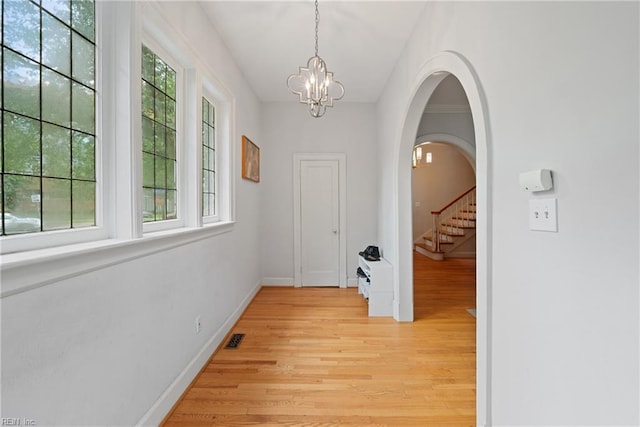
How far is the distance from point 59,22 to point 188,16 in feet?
3.49

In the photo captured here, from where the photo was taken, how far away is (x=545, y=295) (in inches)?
43.6

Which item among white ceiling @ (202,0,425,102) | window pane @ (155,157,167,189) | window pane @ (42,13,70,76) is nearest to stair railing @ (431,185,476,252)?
white ceiling @ (202,0,425,102)

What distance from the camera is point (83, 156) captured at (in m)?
1.37

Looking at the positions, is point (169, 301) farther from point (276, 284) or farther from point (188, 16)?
point (276, 284)

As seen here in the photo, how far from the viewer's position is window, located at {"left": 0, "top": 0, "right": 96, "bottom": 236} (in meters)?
1.04

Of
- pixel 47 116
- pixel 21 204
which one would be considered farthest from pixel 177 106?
pixel 21 204

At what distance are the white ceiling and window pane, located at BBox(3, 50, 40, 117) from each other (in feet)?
5.37

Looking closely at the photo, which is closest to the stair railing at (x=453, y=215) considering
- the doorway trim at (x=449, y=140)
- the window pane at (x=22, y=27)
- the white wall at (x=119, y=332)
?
the doorway trim at (x=449, y=140)

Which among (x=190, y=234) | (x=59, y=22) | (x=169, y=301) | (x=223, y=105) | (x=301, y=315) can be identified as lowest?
(x=301, y=315)

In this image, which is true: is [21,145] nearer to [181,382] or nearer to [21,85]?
[21,85]

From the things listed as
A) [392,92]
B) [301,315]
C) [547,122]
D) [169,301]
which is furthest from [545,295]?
[392,92]

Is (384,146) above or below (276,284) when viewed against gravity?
above

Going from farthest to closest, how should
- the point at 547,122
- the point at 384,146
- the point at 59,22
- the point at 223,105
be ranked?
1. the point at 384,146
2. the point at 223,105
3. the point at 59,22
4. the point at 547,122

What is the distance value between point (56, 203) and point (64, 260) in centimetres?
31
